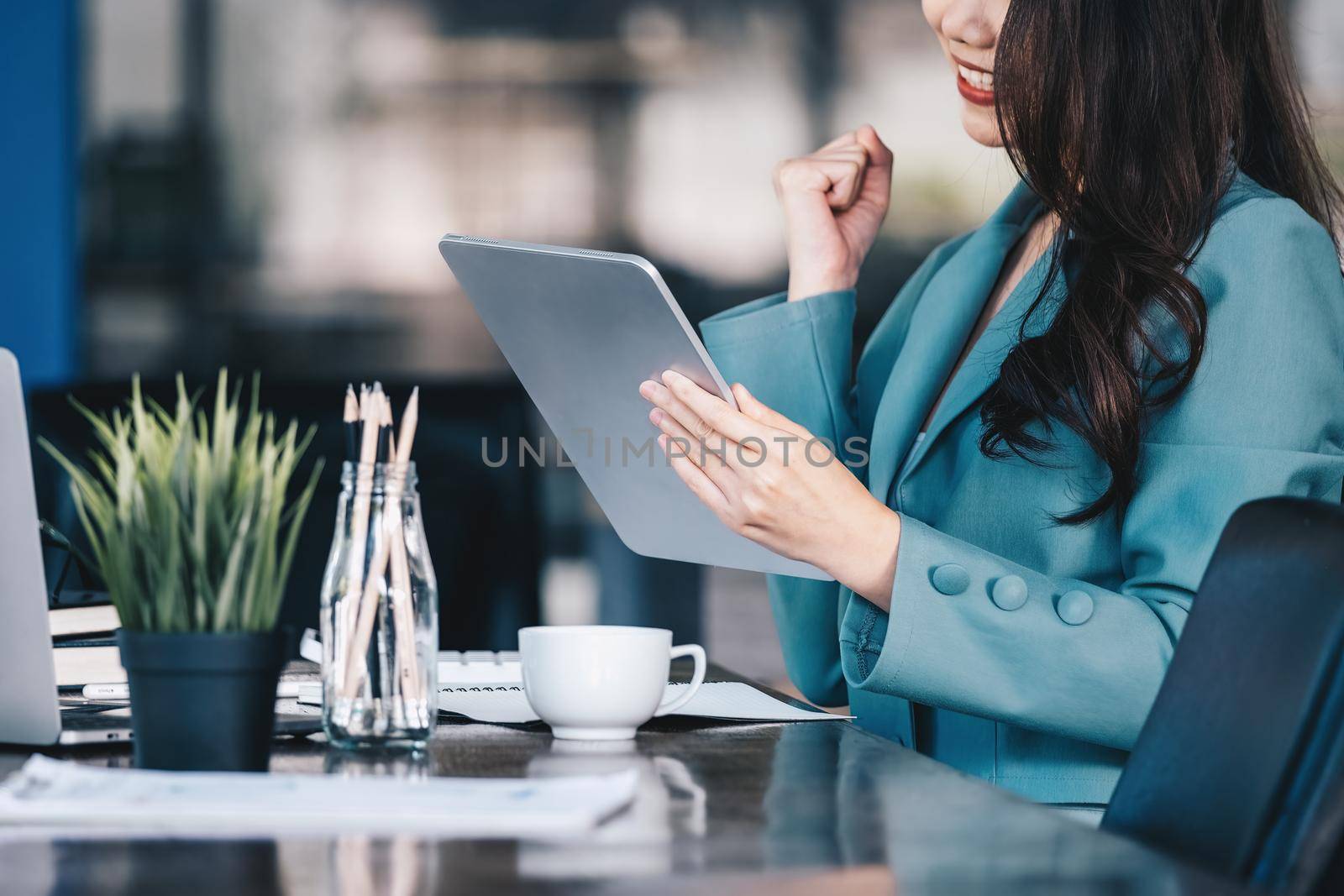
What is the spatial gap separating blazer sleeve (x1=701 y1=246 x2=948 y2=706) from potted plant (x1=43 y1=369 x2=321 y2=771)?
2.80ft

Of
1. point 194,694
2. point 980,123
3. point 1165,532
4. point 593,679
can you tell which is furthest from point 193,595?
point 980,123

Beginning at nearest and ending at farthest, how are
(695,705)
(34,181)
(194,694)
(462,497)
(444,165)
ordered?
(194,694), (695,705), (462,497), (34,181), (444,165)

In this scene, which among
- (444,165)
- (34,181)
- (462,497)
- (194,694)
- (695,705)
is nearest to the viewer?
(194,694)

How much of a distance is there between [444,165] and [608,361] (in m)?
2.50

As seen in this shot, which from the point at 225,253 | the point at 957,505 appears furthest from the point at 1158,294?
the point at 225,253

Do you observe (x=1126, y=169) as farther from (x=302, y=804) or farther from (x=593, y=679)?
(x=302, y=804)

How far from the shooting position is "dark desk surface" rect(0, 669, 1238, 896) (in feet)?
1.72

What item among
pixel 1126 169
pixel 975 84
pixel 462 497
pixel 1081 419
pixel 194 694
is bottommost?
pixel 462 497

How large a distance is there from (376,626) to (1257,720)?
492mm

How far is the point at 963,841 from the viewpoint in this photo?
602 mm

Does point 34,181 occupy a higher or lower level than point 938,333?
higher

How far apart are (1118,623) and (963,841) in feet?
1.60

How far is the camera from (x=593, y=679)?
2.94ft

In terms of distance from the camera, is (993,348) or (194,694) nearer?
(194,694)
